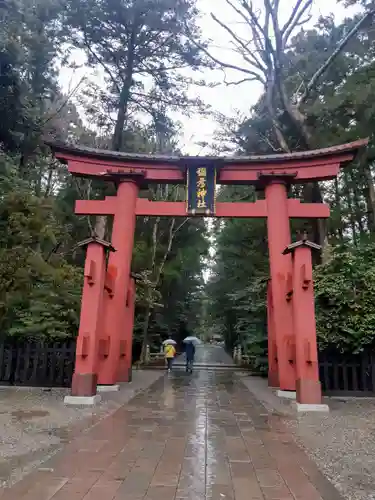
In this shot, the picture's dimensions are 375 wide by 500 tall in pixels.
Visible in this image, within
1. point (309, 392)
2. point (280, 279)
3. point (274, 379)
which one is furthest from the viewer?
point (274, 379)

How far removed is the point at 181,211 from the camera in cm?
1095

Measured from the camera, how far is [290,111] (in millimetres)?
14867

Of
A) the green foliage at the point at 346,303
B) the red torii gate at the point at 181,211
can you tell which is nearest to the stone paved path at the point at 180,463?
the red torii gate at the point at 181,211

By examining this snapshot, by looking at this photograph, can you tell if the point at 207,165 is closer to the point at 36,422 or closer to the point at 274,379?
the point at 274,379

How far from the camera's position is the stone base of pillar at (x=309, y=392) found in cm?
784

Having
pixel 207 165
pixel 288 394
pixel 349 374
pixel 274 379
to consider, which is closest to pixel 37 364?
pixel 288 394

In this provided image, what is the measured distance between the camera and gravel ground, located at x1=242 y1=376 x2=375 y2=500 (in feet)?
12.8

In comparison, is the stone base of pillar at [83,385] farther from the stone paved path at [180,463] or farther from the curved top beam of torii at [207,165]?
the curved top beam of torii at [207,165]

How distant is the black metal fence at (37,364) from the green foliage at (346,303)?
6.38m

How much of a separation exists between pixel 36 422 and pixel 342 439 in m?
4.53

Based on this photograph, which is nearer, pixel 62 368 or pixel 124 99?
pixel 62 368

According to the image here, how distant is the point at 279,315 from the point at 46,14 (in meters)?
15.3

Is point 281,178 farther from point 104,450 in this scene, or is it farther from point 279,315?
point 104,450

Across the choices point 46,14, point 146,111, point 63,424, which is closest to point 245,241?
point 146,111
